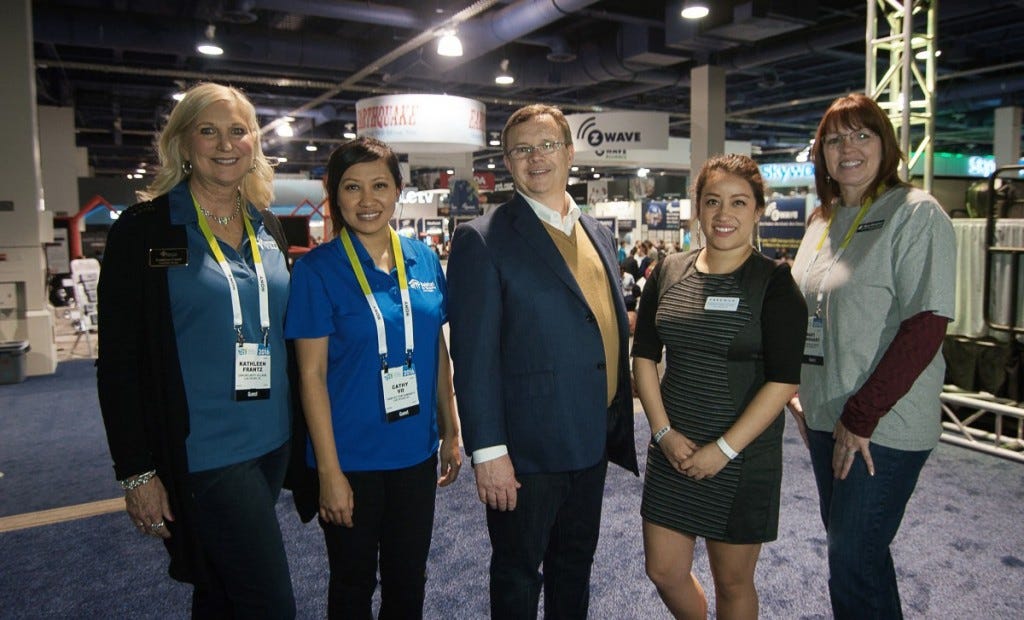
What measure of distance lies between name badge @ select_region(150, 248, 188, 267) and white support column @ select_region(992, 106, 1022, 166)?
16118 millimetres

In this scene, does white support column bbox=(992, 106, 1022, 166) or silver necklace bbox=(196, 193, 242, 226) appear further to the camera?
white support column bbox=(992, 106, 1022, 166)

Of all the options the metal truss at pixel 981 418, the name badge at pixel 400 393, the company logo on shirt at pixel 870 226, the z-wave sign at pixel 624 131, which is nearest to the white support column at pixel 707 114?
the z-wave sign at pixel 624 131

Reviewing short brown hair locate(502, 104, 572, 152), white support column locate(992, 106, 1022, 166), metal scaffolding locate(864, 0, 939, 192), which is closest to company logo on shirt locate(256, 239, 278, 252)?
short brown hair locate(502, 104, 572, 152)

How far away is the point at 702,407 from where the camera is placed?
69.4 inches

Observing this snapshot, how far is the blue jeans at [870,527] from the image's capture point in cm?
166

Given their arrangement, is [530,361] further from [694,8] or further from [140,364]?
[694,8]

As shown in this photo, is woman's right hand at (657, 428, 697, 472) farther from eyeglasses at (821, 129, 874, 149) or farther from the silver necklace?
the silver necklace

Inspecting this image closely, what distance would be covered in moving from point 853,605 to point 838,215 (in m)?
1.00

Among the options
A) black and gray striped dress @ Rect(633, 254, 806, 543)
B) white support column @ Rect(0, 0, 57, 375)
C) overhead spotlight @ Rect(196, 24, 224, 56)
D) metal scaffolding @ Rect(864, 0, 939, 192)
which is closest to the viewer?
black and gray striped dress @ Rect(633, 254, 806, 543)

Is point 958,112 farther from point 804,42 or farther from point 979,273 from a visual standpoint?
point 979,273

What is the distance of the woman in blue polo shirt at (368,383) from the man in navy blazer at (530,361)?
0.13m

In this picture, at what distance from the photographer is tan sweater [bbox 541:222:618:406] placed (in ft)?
5.90

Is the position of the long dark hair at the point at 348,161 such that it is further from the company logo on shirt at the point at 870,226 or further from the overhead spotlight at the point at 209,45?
the overhead spotlight at the point at 209,45

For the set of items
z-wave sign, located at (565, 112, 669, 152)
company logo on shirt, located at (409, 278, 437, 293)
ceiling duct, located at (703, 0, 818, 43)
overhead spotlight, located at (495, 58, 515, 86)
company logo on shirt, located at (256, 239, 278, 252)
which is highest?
overhead spotlight, located at (495, 58, 515, 86)
